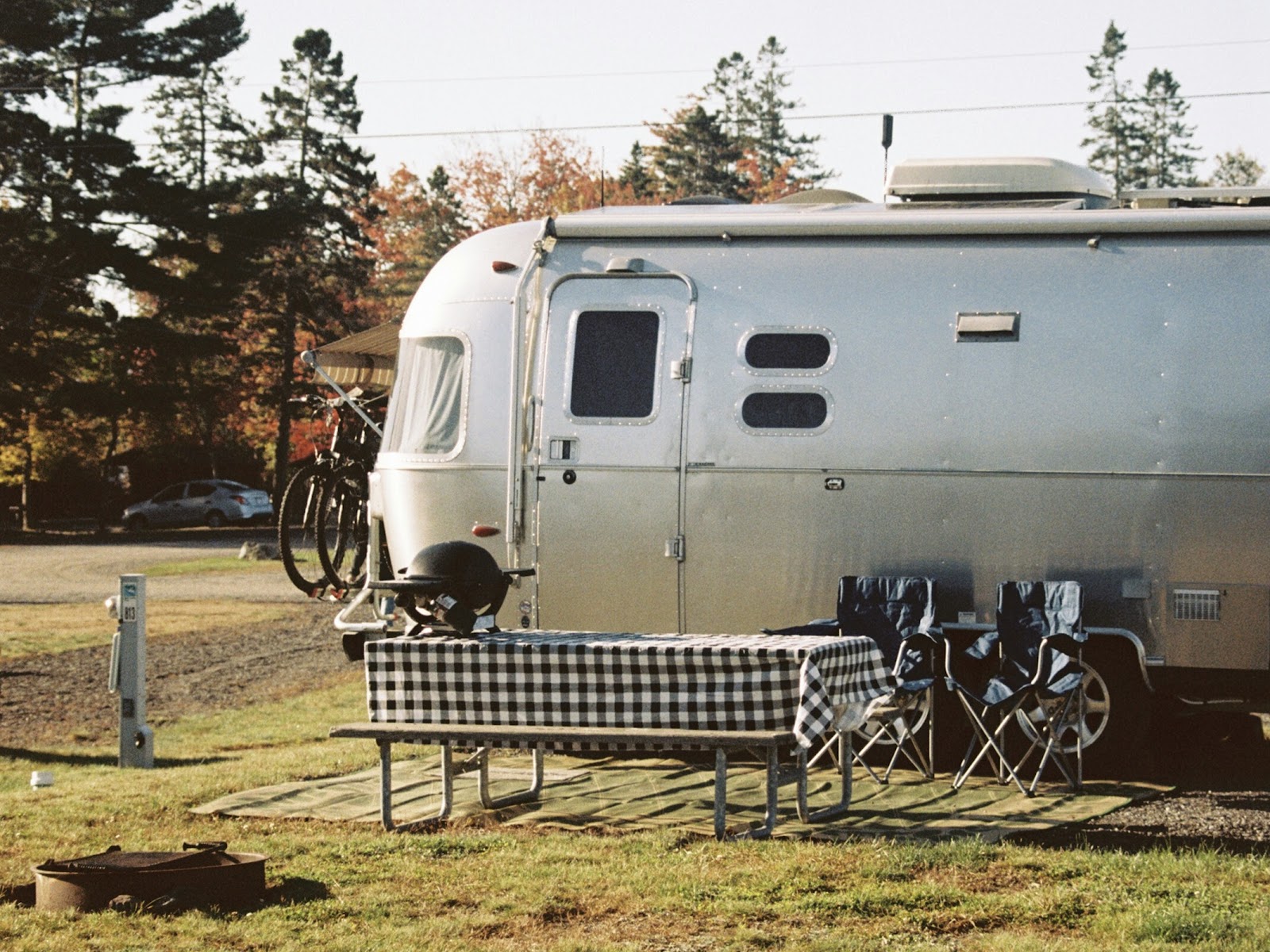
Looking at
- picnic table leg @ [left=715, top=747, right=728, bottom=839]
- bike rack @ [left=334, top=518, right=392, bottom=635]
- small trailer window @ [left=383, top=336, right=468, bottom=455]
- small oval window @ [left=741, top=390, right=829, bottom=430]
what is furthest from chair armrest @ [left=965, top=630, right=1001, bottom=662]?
bike rack @ [left=334, top=518, right=392, bottom=635]

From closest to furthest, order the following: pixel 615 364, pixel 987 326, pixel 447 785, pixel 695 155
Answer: pixel 447 785
pixel 987 326
pixel 615 364
pixel 695 155

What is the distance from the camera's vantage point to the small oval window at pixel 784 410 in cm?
930

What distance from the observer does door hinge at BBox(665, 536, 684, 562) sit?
9383mm

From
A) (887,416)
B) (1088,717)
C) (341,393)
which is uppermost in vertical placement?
(341,393)

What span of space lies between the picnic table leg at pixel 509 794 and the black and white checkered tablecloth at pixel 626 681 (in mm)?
367

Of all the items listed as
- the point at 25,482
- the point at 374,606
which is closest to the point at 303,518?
the point at 374,606

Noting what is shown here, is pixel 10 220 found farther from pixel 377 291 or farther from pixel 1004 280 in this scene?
pixel 1004 280

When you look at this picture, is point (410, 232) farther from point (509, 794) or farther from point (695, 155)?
point (509, 794)

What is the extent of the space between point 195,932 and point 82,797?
10.7ft

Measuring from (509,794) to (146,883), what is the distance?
2.74 meters

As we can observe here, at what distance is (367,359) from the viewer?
14.4 meters

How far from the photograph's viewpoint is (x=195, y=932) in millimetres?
5711

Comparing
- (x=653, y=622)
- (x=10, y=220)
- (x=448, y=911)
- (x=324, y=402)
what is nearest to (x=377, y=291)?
(x=10, y=220)

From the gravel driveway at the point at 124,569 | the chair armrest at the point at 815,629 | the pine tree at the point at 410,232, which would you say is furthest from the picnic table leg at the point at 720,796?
the pine tree at the point at 410,232
